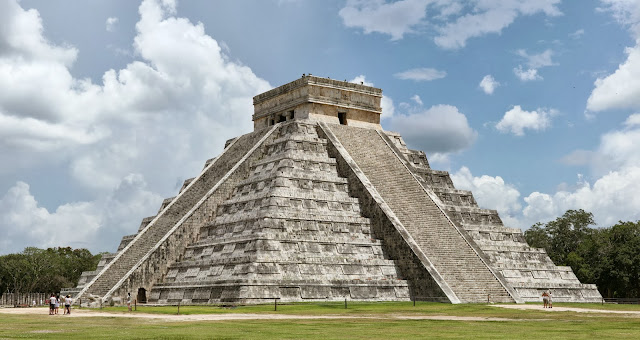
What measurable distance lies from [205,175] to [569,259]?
26926 mm

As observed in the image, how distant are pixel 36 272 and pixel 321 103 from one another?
36.1 m

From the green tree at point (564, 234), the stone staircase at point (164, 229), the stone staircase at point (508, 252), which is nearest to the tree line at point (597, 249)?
the green tree at point (564, 234)

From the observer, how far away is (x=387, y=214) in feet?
104

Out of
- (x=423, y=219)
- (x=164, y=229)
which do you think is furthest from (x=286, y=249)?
(x=164, y=229)

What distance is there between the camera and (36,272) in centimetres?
6347

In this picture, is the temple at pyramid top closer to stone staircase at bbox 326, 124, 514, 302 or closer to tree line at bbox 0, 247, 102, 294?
stone staircase at bbox 326, 124, 514, 302

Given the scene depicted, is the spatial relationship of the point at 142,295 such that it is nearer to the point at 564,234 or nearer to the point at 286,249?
the point at 286,249

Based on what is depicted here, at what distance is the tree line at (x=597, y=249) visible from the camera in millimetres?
47156

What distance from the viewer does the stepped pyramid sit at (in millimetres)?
28969

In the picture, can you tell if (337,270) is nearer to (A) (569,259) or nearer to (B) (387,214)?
(B) (387,214)

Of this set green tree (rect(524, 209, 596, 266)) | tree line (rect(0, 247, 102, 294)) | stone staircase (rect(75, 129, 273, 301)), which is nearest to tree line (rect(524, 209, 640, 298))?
green tree (rect(524, 209, 596, 266))

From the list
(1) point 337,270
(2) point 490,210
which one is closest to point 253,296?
(1) point 337,270

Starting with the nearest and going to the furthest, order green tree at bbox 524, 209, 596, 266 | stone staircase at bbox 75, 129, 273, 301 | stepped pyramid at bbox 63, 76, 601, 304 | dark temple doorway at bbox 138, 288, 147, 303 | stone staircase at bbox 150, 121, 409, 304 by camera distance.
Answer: stone staircase at bbox 150, 121, 409, 304 → stepped pyramid at bbox 63, 76, 601, 304 → dark temple doorway at bbox 138, 288, 147, 303 → stone staircase at bbox 75, 129, 273, 301 → green tree at bbox 524, 209, 596, 266

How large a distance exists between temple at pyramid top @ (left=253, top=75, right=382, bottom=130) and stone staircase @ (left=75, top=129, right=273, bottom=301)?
5.52 feet
